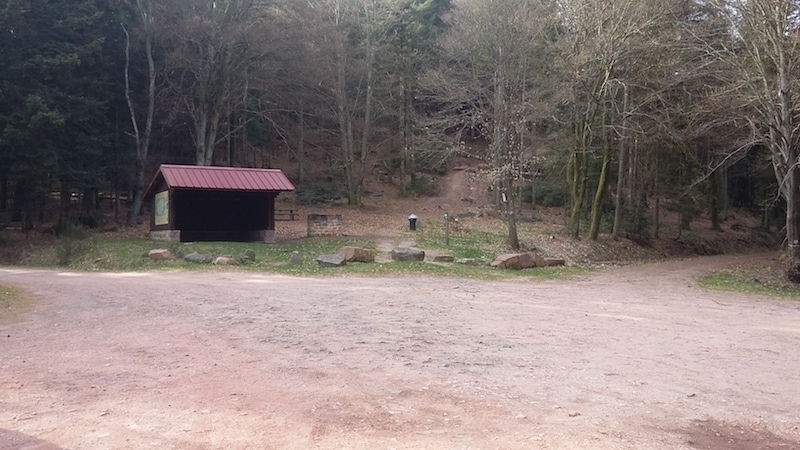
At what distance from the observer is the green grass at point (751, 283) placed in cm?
1566

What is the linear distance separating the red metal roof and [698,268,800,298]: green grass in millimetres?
15129

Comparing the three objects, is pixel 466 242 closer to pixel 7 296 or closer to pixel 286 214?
pixel 286 214

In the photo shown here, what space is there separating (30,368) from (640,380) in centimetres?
654

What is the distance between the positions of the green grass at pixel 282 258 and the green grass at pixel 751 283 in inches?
147

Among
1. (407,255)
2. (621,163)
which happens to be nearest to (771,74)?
(621,163)

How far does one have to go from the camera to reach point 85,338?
27.1 feet

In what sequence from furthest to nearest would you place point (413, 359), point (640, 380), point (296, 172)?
1. point (296, 172)
2. point (413, 359)
3. point (640, 380)

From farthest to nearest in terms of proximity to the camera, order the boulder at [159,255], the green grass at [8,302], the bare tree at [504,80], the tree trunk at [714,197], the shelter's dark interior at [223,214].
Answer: the tree trunk at [714,197]
the shelter's dark interior at [223,214]
the bare tree at [504,80]
the boulder at [159,255]
the green grass at [8,302]

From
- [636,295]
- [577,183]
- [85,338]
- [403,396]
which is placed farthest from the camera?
[577,183]

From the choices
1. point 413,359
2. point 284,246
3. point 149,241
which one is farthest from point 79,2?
point 413,359

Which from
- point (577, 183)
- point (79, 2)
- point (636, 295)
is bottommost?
point (636, 295)

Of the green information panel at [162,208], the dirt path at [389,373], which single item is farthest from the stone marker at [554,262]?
the green information panel at [162,208]

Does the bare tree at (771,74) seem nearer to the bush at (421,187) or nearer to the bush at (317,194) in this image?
the bush at (317,194)

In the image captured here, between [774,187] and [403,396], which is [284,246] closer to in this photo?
[403,396]
